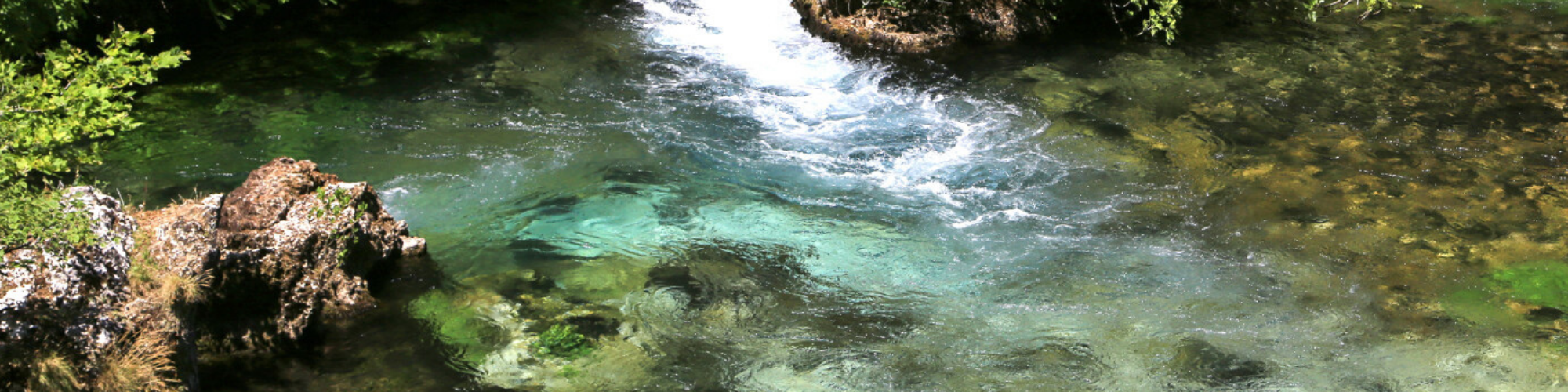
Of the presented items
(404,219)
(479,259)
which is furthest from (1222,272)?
(404,219)

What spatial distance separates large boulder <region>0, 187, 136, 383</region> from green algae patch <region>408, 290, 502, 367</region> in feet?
5.39

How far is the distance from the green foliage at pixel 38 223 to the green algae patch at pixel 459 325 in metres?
1.84

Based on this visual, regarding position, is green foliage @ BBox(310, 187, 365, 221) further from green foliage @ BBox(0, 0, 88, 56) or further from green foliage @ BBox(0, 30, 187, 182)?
green foliage @ BBox(0, 0, 88, 56)

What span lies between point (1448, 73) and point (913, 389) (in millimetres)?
8644

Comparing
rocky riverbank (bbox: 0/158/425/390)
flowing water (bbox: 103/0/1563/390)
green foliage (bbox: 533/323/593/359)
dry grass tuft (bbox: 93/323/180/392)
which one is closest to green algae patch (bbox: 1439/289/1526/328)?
flowing water (bbox: 103/0/1563/390)

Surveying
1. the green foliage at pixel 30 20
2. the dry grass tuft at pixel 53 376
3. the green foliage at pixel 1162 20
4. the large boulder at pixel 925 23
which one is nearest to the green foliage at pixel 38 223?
the dry grass tuft at pixel 53 376

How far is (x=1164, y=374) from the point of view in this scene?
6109 mm

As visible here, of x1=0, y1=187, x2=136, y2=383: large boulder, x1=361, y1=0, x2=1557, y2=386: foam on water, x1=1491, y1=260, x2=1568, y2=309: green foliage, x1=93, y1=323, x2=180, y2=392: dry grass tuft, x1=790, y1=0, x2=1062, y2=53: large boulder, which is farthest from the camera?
x1=790, y1=0, x2=1062, y2=53: large boulder

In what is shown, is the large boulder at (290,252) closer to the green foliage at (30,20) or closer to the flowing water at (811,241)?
the flowing water at (811,241)

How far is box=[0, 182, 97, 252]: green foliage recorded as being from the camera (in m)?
5.10

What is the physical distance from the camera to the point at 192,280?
231 inches

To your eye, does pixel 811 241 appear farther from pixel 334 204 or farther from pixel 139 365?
pixel 139 365

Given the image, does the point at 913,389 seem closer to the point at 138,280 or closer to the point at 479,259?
the point at 479,259

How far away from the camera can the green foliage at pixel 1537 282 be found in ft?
23.4
